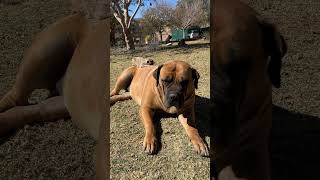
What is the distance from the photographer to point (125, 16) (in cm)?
970

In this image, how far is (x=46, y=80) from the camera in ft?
7.55

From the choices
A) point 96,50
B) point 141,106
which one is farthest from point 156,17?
point 96,50

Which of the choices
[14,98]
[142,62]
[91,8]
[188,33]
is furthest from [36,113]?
[188,33]

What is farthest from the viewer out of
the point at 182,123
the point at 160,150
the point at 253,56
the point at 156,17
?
the point at 156,17

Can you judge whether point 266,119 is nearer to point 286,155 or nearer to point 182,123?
point 286,155

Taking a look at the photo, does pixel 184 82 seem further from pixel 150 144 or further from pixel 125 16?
pixel 125 16

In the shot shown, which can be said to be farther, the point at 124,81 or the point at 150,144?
the point at 124,81

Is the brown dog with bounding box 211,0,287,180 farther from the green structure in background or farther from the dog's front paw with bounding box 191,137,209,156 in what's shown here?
the green structure in background

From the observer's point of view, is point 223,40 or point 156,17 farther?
point 156,17

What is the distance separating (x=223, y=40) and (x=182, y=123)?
1.96 metres

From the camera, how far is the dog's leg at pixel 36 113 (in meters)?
2.30

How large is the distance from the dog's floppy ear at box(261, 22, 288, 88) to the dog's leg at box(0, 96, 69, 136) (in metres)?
1.03

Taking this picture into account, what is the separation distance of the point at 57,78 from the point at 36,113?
201 mm

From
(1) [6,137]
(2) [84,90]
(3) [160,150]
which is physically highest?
(2) [84,90]
